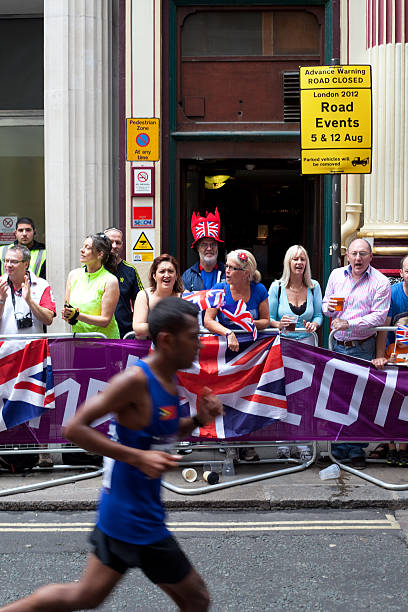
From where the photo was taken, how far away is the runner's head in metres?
3.31

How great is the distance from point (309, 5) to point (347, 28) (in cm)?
62

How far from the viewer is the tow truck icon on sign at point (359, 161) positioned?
26.6ft

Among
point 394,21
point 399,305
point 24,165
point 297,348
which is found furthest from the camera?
point 24,165

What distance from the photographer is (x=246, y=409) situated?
7.29 metres

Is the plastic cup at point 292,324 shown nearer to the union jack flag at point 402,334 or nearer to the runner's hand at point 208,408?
the union jack flag at point 402,334

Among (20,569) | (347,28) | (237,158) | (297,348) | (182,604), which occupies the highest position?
(347,28)

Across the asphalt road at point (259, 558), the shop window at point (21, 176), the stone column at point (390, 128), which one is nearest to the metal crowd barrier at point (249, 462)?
the asphalt road at point (259, 558)

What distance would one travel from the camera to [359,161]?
26.6ft

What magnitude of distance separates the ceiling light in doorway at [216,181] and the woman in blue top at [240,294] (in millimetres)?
4779

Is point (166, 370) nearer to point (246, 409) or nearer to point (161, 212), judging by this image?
point (246, 409)

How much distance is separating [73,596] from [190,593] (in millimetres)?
457

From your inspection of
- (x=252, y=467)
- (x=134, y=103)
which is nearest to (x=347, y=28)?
(x=134, y=103)

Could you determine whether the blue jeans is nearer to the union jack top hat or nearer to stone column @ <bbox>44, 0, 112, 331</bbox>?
the union jack top hat

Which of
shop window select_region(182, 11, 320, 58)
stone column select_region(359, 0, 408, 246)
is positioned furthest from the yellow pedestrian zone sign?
shop window select_region(182, 11, 320, 58)
